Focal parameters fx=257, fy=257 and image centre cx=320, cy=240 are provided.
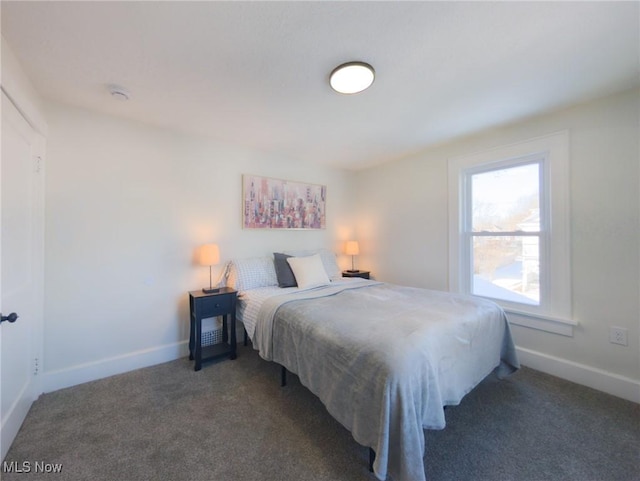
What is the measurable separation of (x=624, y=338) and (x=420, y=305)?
161 centimetres

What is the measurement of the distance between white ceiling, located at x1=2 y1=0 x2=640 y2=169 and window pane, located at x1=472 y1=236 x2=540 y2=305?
123cm

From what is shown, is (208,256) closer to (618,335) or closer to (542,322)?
(542,322)

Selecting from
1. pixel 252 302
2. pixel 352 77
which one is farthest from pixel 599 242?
pixel 252 302

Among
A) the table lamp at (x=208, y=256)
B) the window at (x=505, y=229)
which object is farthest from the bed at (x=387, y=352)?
the window at (x=505, y=229)

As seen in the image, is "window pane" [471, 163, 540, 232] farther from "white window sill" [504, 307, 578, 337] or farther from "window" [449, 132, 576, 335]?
"white window sill" [504, 307, 578, 337]

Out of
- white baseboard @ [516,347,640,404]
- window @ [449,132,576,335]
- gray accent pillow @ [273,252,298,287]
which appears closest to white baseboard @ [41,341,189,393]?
gray accent pillow @ [273,252,298,287]

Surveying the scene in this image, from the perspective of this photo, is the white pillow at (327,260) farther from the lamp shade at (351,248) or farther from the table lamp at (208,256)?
the table lamp at (208,256)

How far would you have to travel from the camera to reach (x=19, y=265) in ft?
5.73

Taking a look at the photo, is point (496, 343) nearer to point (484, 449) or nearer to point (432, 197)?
point (484, 449)

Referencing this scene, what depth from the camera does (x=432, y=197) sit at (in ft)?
10.7

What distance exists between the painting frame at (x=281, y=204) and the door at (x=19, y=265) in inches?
68.8

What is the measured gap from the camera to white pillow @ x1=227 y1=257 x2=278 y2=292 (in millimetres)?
2830

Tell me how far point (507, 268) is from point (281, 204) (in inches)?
107

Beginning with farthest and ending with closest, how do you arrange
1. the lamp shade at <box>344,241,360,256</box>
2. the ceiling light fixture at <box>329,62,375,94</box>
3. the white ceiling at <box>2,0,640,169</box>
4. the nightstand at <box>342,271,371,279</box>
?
the lamp shade at <box>344,241,360,256</box>, the nightstand at <box>342,271,371,279</box>, the ceiling light fixture at <box>329,62,375,94</box>, the white ceiling at <box>2,0,640,169</box>
